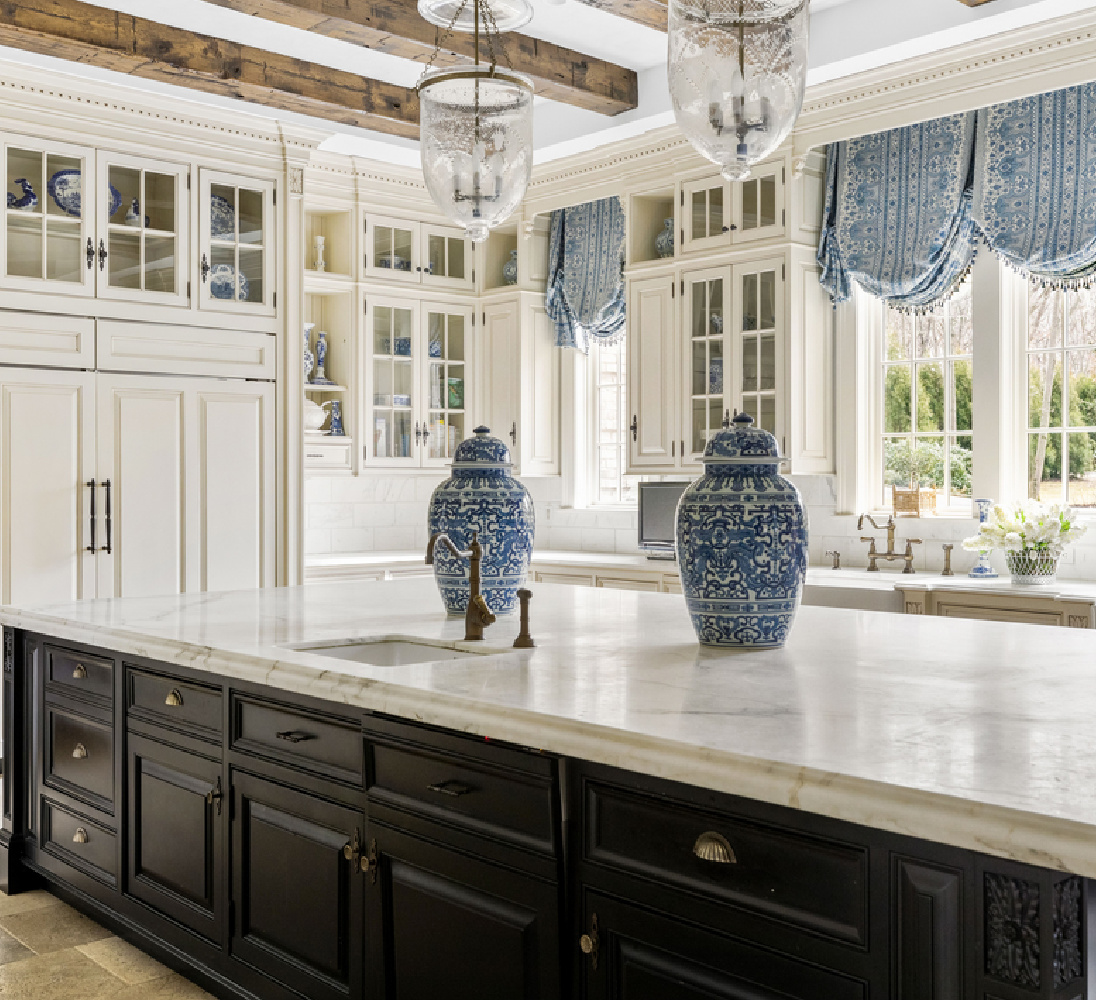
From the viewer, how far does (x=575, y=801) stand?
160 centimetres

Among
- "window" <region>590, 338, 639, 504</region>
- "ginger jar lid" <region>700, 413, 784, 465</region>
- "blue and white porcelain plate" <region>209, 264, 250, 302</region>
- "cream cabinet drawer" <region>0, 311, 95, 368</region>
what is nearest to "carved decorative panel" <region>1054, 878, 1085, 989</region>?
"ginger jar lid" <region>700, 413, 784, 465</region>

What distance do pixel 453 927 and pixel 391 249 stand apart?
16.1ft

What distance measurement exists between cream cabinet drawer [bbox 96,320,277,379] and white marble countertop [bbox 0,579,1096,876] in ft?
6.54

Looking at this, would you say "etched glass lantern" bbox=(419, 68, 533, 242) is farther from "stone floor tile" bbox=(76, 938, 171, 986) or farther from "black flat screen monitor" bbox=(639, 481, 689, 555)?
"black flat screen monitor" bbox=(639, 481, 689, 555)

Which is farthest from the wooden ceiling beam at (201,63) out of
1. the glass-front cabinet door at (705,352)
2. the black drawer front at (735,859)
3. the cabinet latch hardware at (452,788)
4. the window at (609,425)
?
the black drawer front at (735,859)

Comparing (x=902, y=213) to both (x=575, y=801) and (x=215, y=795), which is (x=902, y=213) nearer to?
(x=215, y=795)

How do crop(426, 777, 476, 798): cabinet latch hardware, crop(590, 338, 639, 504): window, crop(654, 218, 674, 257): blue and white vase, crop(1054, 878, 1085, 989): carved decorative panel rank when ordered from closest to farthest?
crop(1054, 878, 1085, 989): carved decorative panel < crop(426, 777, 476, 798): cabinet latch hardware < crop(654, 218, 674, 257): blue and white vase < crop(590, 338, 639, 504): window

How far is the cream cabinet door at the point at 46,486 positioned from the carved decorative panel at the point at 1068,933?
13.7 feet

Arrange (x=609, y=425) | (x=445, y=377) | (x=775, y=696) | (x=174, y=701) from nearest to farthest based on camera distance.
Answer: (x=775, y=696) < (x=174, y=701) < (x=445, y=377) < (x=609, y=425)

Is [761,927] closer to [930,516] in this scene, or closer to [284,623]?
[284,623]

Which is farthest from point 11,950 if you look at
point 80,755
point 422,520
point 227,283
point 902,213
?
point 902,213

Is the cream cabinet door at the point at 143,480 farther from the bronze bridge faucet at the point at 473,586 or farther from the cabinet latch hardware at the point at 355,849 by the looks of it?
the cabinet latch hardware at the point at 355,849

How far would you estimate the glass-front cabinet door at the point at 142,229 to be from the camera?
4688mm

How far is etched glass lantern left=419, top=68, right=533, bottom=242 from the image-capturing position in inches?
98.9
